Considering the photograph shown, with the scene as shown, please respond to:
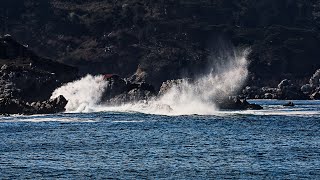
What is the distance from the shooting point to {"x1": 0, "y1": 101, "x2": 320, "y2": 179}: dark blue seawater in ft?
221

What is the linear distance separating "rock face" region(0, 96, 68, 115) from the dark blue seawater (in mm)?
19833

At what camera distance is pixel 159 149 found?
8550 centimetres

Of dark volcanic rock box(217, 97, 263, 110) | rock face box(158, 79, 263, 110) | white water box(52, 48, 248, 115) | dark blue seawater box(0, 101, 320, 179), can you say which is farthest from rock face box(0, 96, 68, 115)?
dark volcanic rock box(217, 97, 263, 110)

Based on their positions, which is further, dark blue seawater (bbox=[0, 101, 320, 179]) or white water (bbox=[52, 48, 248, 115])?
white water (bbox=[52, 48, 248, 115])

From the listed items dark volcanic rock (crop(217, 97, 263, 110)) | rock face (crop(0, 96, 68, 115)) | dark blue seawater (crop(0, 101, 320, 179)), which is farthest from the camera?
dark volcanic rock (crop(217, 97, 263, 110))

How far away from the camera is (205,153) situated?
81.2m

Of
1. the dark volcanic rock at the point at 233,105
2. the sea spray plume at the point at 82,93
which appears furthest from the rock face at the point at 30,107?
the dark volcanic rock at the point at 233,105

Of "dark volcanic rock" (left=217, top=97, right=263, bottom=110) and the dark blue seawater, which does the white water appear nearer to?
"dark volcanic rock" (left=217, top=97, right=263, bottom=110)

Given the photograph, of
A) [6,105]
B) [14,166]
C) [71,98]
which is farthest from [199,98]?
[14,166]

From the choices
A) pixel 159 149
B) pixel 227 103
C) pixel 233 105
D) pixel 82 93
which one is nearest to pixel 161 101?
pixel 227 103

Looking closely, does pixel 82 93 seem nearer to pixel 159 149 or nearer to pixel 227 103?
pixel 227 103

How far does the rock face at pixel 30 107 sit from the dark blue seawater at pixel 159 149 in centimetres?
1983

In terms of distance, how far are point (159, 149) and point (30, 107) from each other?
244 feet

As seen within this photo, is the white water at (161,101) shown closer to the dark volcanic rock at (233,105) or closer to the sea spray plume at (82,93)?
the sea spray plume at (82,93)
